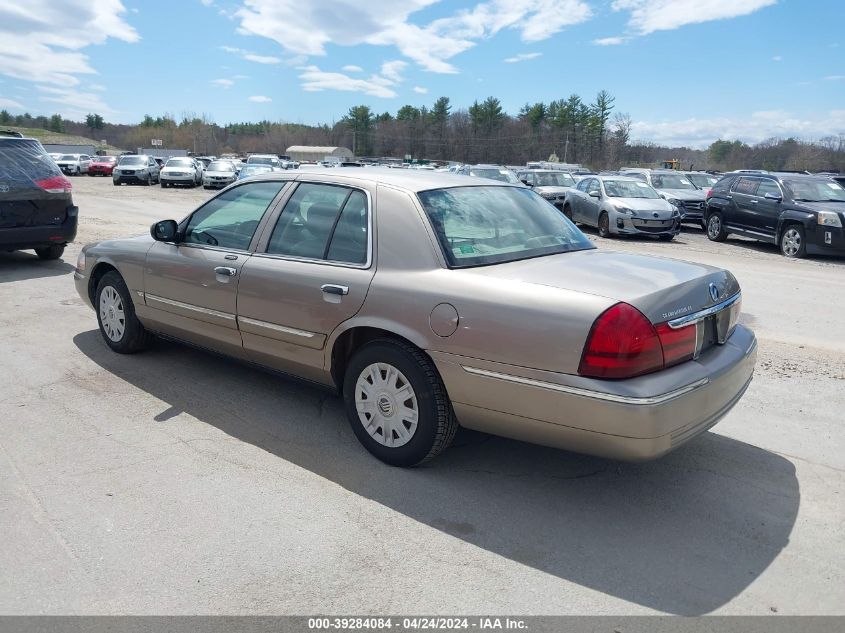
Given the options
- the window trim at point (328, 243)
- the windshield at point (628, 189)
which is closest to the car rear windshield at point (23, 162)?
the window trim at point (328, 243)

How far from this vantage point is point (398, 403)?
371cm

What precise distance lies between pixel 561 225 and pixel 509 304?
4.74ft

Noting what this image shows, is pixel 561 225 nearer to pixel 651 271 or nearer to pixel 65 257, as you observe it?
pixel 651 271

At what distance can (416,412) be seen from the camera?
11.9 feet

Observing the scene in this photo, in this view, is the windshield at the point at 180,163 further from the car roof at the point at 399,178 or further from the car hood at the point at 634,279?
the car hood at the point at 634,279

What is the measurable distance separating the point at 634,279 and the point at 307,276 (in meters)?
1.88

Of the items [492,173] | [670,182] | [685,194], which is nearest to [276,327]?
[685,194]

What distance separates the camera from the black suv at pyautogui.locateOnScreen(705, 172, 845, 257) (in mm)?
13422

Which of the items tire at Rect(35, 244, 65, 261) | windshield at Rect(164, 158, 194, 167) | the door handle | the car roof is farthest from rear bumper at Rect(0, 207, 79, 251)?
windshield at Rect(164, 158, 194, 167)

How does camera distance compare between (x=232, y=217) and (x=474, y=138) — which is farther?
(x=474, y=138)

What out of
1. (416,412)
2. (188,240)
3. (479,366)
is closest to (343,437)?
(416,412)

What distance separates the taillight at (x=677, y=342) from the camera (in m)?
Answer: 3.16

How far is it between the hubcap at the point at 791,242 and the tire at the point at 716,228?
2.46 metres

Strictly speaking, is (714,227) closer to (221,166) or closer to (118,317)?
(118,317)
